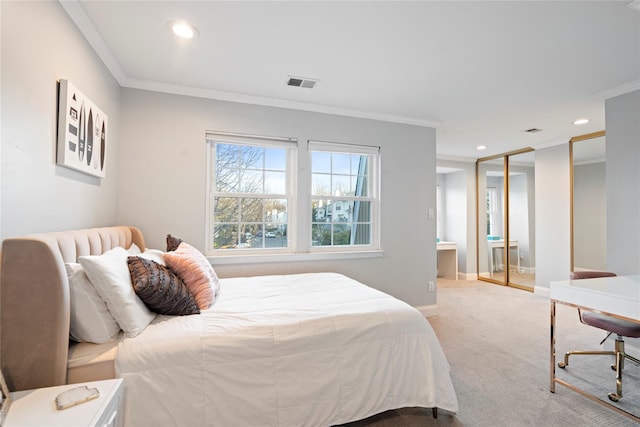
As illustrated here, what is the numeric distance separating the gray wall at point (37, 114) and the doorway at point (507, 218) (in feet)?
20.2

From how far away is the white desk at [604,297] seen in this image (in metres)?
1.63

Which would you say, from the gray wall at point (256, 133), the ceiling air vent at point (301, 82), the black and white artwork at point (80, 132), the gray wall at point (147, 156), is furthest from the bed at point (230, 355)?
the ceiling air vent at point (301, 82)

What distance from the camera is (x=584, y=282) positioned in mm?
2053

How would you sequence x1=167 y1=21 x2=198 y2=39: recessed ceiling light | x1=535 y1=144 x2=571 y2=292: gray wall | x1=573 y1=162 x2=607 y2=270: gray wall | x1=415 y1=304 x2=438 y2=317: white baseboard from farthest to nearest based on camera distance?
x1=535 y1=144 x2=571 y2=292: gray wall → x1=573 y1=162 x2=607 y2=270: gray wall → x1=415 y1=304 x2=438 y2=317: white baseboard → x1=167 y1=21 x2=198 y2=39: recessed ceiling light

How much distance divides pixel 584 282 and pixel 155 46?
3474 mm

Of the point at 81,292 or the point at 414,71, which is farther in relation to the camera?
the point at 414,71

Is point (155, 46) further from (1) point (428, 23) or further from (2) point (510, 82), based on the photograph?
(2) point (510, 82)

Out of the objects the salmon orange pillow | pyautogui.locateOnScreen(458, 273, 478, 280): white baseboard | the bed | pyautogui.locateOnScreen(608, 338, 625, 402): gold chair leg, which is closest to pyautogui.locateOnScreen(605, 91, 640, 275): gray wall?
pyautogui.locateOnScreen(608, 338, 625, 402): gold chair leg

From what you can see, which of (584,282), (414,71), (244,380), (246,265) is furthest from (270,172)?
(584,282)

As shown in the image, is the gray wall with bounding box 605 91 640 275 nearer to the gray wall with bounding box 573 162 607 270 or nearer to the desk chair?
the desk chair

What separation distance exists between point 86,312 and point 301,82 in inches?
93.4

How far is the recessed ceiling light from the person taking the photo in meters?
1.96

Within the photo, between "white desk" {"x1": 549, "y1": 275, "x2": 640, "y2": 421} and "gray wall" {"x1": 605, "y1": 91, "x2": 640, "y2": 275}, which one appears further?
"gray wall" {"x1": 605, "y1": 91, "x2": 640, "y2": 275}

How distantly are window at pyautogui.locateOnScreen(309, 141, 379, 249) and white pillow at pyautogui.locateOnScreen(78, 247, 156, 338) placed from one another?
2.11m
